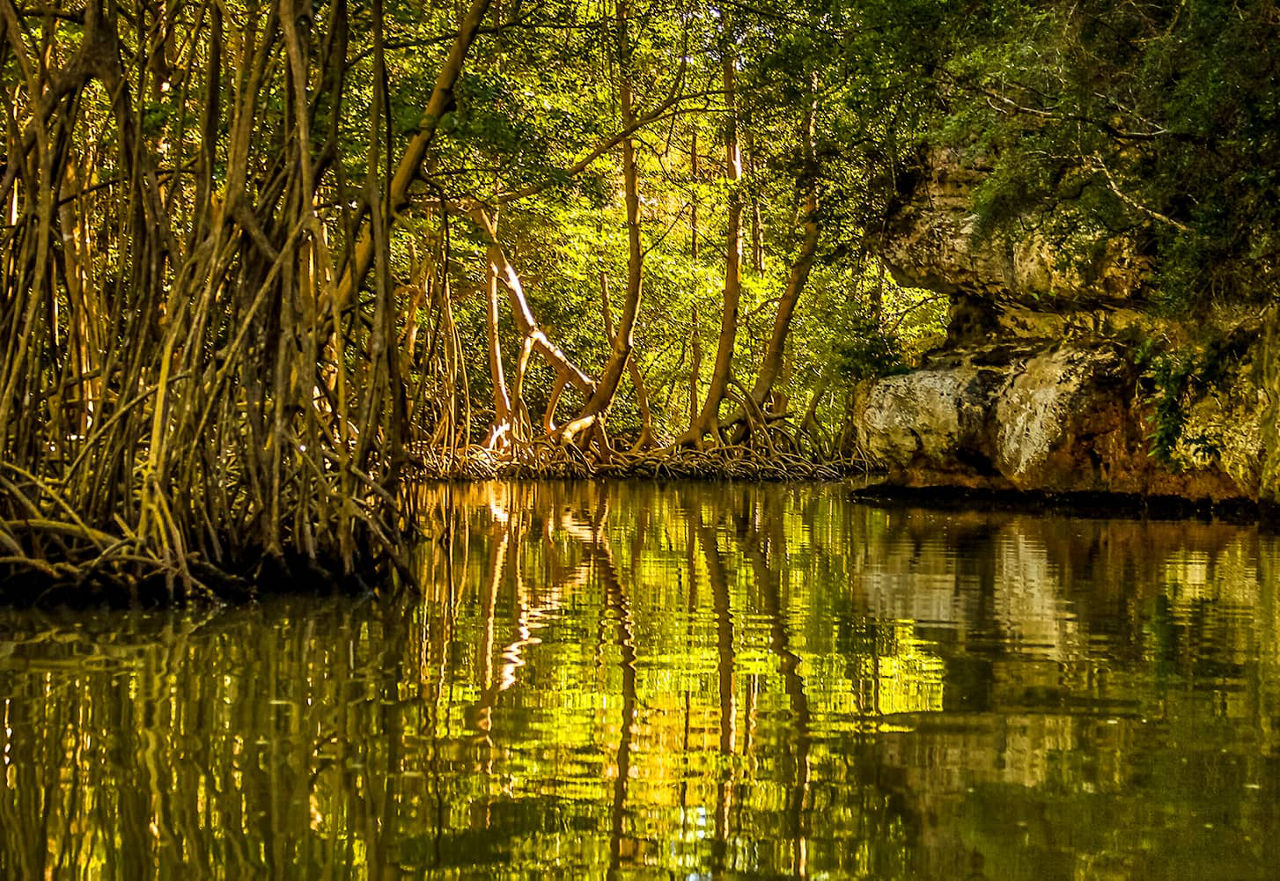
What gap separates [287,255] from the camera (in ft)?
21.2

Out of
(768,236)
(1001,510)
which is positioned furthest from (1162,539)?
(768,236)

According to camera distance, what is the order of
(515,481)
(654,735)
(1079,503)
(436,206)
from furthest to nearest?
(515,481) < (1079,503) < (436,206) < (654,735)

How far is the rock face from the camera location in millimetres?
13445

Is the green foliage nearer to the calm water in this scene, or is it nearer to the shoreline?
the shoreline

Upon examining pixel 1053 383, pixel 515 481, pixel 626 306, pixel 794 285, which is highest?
pixel 794 285

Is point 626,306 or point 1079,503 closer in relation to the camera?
point 1079,503

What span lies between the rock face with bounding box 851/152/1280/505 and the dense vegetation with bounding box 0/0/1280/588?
2.61 ft

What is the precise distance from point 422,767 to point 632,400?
28317mm

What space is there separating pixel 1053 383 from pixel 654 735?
12883mm

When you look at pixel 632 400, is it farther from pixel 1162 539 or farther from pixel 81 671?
pixel 81 671

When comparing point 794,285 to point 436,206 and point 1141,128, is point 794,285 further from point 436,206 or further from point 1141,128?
point 1141,128

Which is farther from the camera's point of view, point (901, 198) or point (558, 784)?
point (901, 198)

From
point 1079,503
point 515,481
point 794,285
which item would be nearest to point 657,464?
point 515,481

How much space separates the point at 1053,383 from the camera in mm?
15930
